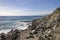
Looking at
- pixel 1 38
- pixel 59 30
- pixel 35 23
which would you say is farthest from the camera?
pixel 35 23

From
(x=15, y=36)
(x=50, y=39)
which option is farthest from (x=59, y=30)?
(x=15, y=36)

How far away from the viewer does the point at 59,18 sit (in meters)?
14.1

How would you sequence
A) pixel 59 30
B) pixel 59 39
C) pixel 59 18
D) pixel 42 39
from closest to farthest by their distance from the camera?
pixel 59 39 → pixel 42 39 → pixel 59 30 → pixel 59 18

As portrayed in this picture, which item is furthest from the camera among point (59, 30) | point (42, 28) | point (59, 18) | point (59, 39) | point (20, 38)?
point (59, 18)

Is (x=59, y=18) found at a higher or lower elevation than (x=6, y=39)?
higher

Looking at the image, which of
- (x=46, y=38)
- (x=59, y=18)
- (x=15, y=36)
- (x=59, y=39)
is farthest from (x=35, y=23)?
(x=59, y=39)

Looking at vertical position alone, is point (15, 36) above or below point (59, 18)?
below

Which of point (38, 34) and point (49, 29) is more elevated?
point (49, 29)

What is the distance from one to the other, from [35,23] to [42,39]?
816 centimetres

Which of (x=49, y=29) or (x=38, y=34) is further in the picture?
(x=49, y=29)

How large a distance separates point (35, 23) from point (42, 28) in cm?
376

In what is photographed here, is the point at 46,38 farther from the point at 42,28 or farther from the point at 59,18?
the point at 59,18

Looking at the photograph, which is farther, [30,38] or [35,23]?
[35,23]

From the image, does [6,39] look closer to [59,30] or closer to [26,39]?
[26,39]
